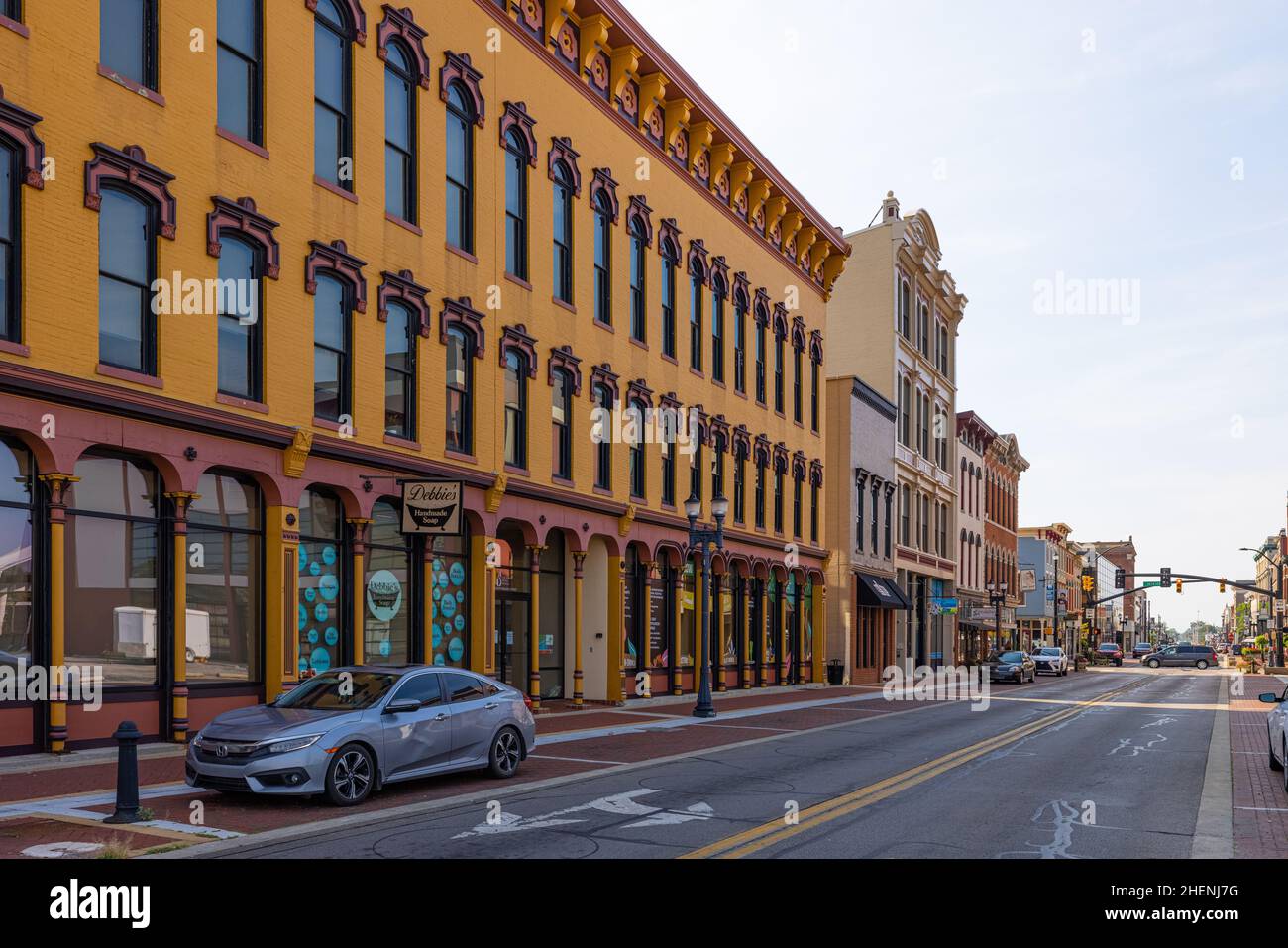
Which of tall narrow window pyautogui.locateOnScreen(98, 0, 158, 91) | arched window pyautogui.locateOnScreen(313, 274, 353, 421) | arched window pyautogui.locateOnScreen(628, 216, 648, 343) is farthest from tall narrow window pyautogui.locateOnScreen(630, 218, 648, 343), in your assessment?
tall narrow window pyautogui.locateOnScreen(98, 0, 158, 91)

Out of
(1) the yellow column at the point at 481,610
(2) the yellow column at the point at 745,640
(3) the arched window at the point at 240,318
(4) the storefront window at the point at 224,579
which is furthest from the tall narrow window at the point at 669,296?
(4) the storefront window at the point at 224,579

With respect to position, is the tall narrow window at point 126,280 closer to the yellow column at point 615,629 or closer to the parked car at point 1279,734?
the yellow column at point 615,629

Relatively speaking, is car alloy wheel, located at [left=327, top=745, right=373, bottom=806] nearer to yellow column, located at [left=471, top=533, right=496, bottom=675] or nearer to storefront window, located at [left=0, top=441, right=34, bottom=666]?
storefront window, located at [left=0, top=441, right=34, bottom=666]

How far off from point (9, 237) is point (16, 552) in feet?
12.7

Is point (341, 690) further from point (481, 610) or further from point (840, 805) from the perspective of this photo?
point (481, 610)

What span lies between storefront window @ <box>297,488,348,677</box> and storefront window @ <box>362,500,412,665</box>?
1.90 ft

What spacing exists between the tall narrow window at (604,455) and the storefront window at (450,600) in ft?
18.9

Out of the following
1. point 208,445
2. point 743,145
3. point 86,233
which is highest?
point 743,145

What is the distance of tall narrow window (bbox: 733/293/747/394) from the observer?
121ft

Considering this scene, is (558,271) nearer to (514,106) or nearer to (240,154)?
(514,106)

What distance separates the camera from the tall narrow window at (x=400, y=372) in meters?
22.0
